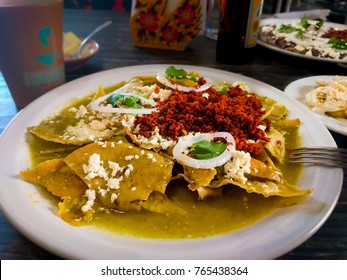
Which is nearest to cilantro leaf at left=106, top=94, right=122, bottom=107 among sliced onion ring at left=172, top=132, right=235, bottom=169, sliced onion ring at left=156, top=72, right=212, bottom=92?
sliced onion ring at left=156, top=72, right=212, bottom=92

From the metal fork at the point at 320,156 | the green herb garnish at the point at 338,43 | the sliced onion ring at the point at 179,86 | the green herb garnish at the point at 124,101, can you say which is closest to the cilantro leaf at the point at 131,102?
the green herb garnish at the point at 124,101

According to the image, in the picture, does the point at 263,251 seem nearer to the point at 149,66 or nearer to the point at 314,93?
the point at 314,93

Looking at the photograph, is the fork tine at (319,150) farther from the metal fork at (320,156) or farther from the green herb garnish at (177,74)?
the green herb garnish at (177,74)

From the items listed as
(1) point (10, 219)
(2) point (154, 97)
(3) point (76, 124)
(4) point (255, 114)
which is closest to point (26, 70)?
(3) point (76, 124)

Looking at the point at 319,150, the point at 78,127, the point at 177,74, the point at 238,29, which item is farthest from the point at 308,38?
the point at 78,127

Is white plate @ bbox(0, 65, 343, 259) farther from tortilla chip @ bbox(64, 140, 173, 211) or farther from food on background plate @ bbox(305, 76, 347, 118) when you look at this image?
food on background plate @ bbox(305, 76, 347, 118)
